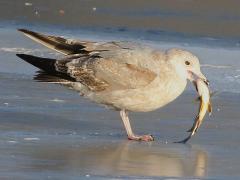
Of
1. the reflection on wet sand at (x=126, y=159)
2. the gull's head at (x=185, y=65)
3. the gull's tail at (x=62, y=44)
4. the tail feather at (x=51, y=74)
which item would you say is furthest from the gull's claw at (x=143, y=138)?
the gull's tail at (x=62, y=44)

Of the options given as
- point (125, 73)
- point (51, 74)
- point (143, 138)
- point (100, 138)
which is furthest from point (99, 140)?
point (51, 74)

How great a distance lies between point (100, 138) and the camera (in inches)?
350

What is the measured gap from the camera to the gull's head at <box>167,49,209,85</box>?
930 centimetres

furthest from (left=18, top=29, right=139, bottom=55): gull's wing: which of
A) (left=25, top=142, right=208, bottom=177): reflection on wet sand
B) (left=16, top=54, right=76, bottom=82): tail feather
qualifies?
(left=25, top=142, right=208, bottom=177): reflection on wet sand

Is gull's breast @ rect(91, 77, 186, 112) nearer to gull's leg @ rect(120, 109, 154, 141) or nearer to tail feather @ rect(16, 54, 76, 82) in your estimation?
gull's leg @ rect(120, 109, 154, 141)

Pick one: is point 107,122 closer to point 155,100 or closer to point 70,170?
point 155,100

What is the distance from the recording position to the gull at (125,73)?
920cm

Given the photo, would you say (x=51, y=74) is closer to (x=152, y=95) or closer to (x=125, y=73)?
(x=125, y=73)

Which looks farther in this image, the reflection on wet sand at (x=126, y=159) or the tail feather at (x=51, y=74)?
the tail feather at (x=51, y=74)

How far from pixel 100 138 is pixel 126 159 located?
1.03 m

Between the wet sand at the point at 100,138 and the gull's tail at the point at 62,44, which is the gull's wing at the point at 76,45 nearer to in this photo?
the gull's tail at the point at 62,44

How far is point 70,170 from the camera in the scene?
7.30 metres

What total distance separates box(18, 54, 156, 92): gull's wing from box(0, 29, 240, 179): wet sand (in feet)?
1.35

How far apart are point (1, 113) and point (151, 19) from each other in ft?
35.4
